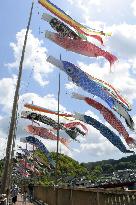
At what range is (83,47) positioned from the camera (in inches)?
814

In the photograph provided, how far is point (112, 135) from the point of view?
969 inches

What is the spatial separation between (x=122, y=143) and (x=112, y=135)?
718 millimetres

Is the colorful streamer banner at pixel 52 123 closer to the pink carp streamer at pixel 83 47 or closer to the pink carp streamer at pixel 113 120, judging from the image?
the pink carp streamer at pixel 113 120

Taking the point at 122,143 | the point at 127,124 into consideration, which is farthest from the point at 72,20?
the point at 122,143

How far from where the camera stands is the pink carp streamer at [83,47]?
20.6 metres

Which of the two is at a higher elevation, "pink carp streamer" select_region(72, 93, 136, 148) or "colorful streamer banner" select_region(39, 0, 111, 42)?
"colorful streamer banner" select_region(39, 0, 111, 42)

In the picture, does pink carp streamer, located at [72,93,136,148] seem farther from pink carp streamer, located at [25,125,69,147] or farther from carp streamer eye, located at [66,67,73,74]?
pink carp streamer, located at [25,125,69,147]

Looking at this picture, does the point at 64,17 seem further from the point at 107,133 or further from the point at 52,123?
the point at 52,123

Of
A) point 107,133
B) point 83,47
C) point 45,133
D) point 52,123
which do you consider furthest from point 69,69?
point 45,133

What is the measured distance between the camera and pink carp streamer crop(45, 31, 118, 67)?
813 inches

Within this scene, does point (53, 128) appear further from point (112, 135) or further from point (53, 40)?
point (53, 40)

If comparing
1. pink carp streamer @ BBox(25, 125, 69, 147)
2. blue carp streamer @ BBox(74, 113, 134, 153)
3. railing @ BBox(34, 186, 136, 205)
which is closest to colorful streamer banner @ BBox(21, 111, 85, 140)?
pink carp streamer @ BBox(25, 125, 69, 147)

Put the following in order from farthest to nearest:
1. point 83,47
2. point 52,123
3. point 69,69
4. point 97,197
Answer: point 52,123 < point 69,69 < point 83,47 < point 97,197

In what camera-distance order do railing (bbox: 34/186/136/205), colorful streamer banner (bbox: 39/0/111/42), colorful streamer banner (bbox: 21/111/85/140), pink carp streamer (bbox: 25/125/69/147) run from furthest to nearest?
pink carp streamer (bbox: 25/125/69/147), colorful streamer banner (bbox: 21/111/85/140), colorful streamer banner (bbox: 39/0/111/42), railing (bbox: 34/186/136/205)
